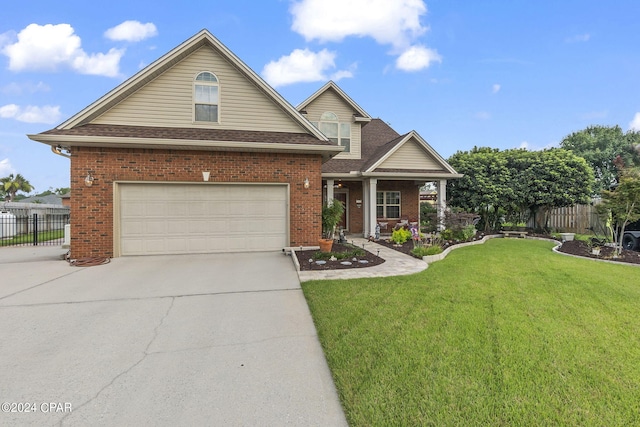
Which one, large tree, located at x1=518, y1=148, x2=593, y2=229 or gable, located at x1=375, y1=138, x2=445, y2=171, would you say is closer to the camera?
gable, located at x1=375, y1=138, x2=445, y2=171

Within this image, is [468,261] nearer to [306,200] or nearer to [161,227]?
[306,200]

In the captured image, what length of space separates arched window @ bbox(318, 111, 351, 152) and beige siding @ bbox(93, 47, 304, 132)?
14.7 feet

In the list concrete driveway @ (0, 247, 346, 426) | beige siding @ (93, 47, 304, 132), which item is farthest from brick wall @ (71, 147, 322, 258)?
concrete driveway @ (0, 247, 346, 426)

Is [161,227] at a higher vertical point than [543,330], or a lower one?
higher

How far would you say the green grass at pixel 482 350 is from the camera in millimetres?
2277

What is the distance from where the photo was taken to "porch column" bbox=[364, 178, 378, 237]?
12.9m

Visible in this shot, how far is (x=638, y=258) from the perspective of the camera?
8445 mm

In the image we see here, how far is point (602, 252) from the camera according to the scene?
939 cm

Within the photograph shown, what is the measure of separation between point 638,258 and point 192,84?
14233 millimetres

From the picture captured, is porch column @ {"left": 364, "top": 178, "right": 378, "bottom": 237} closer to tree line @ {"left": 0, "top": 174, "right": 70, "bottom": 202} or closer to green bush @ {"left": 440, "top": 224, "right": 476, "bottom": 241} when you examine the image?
green bush @ {"left": 440, "top": 224, "right": 476, "bottom": 241}

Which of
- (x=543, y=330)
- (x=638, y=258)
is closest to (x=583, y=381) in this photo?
(x=543, y=330)

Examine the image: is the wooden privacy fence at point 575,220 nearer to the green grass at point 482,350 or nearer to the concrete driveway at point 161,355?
the green grass at point 482,350

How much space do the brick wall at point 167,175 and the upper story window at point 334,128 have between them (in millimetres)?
4927

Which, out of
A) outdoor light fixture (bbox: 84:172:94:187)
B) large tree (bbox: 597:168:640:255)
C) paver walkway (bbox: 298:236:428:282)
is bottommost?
paver walkway (bbox: 298:236:428:282)
